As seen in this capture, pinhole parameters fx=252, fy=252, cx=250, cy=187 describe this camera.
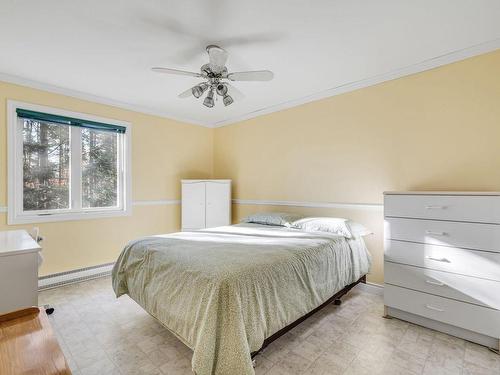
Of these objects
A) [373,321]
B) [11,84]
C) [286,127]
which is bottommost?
[373,321]

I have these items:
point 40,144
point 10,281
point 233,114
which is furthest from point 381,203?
point 40,144

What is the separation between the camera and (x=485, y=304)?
1.84 m

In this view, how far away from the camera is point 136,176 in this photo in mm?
3787

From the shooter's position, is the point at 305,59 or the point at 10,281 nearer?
the point at 10,281

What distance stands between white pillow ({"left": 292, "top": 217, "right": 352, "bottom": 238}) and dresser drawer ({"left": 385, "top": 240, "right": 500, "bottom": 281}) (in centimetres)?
41

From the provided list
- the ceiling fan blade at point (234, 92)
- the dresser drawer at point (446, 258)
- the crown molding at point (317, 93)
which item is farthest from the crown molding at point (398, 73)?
the dresser drawer at point (446, 258)

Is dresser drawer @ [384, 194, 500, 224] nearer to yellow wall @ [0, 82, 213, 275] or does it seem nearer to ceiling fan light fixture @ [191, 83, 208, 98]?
ceiling fan light fixture @ [191, 83, 208, 98]

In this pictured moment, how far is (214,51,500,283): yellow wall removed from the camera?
225 cm

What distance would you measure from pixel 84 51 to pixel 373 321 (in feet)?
11.7

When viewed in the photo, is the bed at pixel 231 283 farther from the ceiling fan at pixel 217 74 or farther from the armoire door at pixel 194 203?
the armoire door at pixel 194 203

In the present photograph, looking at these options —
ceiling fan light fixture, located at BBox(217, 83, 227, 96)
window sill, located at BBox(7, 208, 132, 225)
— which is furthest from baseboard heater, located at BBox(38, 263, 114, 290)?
ceiling fan light fixture, located at BBox(217, 83, 227, 96)

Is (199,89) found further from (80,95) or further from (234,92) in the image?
(80,95)

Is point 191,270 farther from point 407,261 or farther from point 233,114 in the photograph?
point 233,114

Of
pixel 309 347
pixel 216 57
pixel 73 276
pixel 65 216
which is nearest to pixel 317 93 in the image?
pixel 216 57
